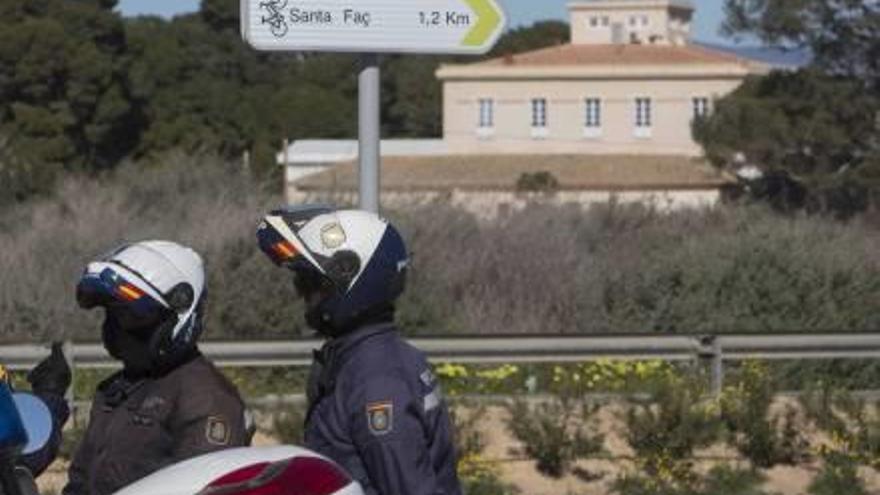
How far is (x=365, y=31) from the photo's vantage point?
308 inches

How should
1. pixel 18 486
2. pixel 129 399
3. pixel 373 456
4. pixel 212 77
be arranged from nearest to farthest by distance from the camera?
pixel 18 486 → pixel 373 456 → pixel 129 399 → pixel 212 77

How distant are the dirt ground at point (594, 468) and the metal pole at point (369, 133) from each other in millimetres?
6560

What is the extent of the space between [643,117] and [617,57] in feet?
13.5

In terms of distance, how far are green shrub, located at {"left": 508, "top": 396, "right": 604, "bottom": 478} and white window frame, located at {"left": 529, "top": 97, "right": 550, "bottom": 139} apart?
92371 millimetres

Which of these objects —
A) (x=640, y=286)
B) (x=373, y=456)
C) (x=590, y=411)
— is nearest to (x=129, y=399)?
(x=373, y=456)

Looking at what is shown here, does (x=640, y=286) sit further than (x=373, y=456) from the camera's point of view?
Yes

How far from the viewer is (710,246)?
72.3ft

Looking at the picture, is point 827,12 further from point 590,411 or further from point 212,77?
point 590,411

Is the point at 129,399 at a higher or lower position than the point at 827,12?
higher

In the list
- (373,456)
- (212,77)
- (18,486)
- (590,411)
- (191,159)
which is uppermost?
(18,486)

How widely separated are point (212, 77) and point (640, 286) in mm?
64158

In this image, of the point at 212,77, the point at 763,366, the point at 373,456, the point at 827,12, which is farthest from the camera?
the point at 212,77

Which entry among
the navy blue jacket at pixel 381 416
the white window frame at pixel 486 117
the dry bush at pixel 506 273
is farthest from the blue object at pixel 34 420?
the white window frame at pixel 486 117

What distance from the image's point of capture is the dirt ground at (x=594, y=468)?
47.5ft
